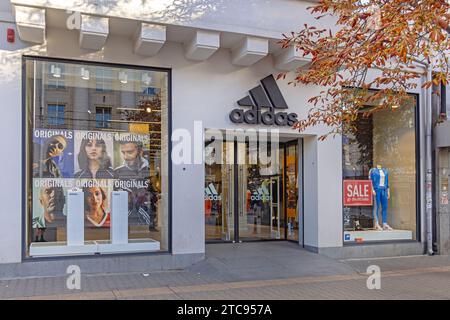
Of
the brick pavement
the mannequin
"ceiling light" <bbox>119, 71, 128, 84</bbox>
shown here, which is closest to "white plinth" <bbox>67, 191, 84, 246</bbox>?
the brick pavement

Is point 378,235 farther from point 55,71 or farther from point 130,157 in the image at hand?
point 55,71

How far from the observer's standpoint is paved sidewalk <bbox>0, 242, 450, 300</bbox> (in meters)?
7.38

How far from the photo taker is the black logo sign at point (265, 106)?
995cm

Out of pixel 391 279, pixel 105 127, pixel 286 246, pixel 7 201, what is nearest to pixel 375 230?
pixel 286 246

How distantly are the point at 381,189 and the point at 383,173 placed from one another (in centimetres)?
42

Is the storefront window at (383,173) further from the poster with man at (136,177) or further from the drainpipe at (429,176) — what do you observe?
the poster with man at (136,177)

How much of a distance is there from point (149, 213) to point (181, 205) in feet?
2.49

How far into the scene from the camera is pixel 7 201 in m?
8.20

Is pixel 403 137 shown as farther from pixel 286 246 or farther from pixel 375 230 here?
pixel 286 246

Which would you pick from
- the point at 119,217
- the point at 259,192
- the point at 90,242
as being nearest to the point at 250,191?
the point at 259,192

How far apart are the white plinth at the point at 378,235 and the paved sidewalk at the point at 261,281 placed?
28.5 inches

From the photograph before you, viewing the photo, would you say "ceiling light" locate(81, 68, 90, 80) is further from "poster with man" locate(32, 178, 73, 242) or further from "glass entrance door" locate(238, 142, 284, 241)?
"glass entrance door" locate(238, 142, 284, 241)

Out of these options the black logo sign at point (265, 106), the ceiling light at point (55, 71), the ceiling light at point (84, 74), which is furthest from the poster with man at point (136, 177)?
the black logo sign at point (265, 106)

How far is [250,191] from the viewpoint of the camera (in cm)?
1226
